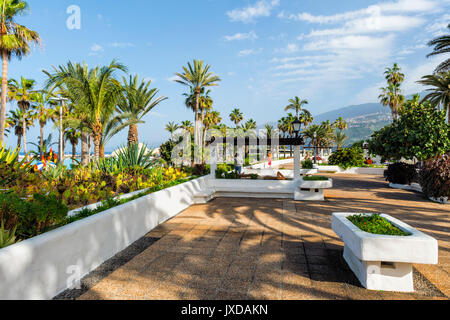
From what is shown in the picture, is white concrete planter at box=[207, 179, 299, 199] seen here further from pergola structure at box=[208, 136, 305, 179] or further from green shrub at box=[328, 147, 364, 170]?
green shrub at box=[328, 147, 364, 170]

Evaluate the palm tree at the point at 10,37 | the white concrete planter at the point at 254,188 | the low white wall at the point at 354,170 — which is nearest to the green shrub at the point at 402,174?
the white concrete planter at the point at 254,188

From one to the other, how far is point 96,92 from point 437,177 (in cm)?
1379

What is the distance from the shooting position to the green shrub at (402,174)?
12.9 m

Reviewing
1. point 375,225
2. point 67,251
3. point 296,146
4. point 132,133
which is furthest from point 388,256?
point 132,133

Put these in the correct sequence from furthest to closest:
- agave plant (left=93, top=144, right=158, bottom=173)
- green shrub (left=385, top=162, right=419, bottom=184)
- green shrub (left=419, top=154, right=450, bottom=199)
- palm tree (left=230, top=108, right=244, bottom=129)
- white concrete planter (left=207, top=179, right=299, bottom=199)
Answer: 1. palm tree (left=230, top=108, right=244, bottom=129)
2. green shrub (left=385, top=162, right=419, bottom=184)
3. white concrete planter (left=207, top=179, right=299, bottom=199)
4. green shrub (left=419, top=154, right=450, bottom=199)
5. agave plant (left=93, top=144, right=158, bottom=173)

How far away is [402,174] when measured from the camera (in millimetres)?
12961

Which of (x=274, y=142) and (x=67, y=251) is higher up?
(x=274, y=142)

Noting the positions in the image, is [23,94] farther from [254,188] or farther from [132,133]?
[254,188]

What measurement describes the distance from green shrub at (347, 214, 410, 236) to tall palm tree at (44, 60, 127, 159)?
36.5ft

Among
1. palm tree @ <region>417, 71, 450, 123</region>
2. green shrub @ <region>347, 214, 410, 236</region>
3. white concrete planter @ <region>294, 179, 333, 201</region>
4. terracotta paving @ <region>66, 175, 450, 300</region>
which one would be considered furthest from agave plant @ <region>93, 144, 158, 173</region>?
palm tree @ <region>417, 71, 450, 123</region>

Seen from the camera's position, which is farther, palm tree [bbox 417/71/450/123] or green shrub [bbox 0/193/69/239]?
palm tree [bbox 417/71/450/123]

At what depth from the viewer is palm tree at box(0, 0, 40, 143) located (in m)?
18.7
